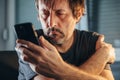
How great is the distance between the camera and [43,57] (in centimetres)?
65

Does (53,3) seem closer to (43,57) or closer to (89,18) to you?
(43,57)

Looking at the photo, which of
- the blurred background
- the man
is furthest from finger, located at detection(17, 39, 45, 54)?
the blurred background

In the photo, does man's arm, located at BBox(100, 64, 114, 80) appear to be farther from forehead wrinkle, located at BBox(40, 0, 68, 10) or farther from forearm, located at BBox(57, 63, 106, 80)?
forehead wrinkle, located at BBox(40, 0, 68, 10)

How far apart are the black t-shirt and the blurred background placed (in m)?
0.39

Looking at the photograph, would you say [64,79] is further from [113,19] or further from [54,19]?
[113,19]

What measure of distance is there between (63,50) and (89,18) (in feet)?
2.04

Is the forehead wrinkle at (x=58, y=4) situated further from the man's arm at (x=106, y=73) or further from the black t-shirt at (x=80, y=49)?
the man's arm at (x=106, y=73)

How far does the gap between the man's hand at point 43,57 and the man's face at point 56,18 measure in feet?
0.12

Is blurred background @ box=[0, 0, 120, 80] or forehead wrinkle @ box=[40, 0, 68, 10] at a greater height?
forehead wrinkle @ box=[40, 0, 68, 10]

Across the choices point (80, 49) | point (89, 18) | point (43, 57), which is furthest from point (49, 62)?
point (89, 18)

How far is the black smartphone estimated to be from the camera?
64 cm

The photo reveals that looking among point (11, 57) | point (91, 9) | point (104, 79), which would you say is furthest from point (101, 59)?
point (91, 9)

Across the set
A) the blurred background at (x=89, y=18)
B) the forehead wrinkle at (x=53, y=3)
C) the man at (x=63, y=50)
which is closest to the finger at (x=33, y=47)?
the man at (x=63, y=50)

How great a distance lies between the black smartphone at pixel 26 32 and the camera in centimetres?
64
